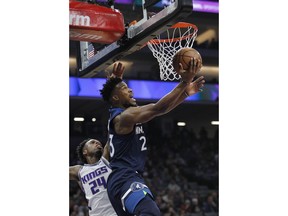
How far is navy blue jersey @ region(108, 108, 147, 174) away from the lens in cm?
365

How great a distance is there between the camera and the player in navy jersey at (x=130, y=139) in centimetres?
333

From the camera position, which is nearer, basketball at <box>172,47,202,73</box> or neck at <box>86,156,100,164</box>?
basketball at <box>172,47,202,73</box>

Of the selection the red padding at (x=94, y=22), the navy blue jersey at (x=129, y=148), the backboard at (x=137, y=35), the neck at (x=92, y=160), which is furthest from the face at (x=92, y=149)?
the red padding at (x=94, y=22)

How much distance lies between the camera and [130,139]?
365 cm

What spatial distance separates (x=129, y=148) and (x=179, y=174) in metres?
11.2

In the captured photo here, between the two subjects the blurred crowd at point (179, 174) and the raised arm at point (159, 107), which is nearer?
the raised arm at point (159, 107)

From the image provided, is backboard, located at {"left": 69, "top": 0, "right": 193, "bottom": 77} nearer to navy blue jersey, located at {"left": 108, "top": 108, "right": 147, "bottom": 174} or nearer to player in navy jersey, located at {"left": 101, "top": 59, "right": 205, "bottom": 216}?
player in navy jersey, located at {"left": 101, "top": 59, "right": 205, "bottom": 216}

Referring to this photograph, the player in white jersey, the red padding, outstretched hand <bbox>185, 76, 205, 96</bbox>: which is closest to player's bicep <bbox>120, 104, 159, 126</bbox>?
outstretched hand <bbox>185, 76, 205, 96</bbox>

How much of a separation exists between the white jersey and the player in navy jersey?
1.64 feet

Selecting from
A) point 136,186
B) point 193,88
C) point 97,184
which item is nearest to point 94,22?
point 193,88

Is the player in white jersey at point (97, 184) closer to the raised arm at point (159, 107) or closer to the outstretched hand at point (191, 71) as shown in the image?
the raised arm at point (159, 107)

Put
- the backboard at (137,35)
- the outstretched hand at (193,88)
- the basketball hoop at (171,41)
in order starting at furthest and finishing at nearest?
the basketball hoop at (171,41) < the outstretched hand at (193,88) < the backboard at (137,35)

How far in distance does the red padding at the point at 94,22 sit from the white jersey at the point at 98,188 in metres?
1.16
